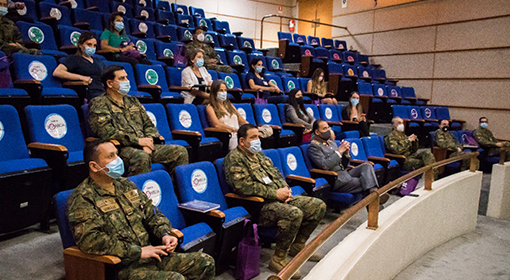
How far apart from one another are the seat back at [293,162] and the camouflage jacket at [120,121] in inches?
34.5

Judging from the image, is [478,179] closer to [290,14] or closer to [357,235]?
[357,235]

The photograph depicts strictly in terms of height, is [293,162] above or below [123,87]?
below

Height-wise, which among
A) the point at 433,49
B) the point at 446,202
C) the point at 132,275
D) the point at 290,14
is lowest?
the point at 446,202

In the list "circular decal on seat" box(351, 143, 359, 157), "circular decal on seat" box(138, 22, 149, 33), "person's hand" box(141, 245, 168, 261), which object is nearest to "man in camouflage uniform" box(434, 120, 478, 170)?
"circular decal on seat" box(351, 143, 359, 157)

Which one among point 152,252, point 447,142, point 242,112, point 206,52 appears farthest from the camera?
point 447,142

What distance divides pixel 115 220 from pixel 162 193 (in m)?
0.39

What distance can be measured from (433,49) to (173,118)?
5.73m

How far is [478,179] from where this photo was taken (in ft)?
12.2

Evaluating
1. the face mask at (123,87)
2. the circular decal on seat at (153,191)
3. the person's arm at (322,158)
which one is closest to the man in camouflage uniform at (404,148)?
the person's arm at (322,158)

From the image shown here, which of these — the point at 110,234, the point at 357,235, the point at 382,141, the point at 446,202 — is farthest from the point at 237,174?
the point at 382,141

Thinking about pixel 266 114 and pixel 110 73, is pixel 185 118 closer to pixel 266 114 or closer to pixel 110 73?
pixel 110 73

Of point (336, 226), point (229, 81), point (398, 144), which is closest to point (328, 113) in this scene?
point (398, 144)

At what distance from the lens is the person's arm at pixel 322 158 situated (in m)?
3.06

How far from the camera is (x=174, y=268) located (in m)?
1.59
